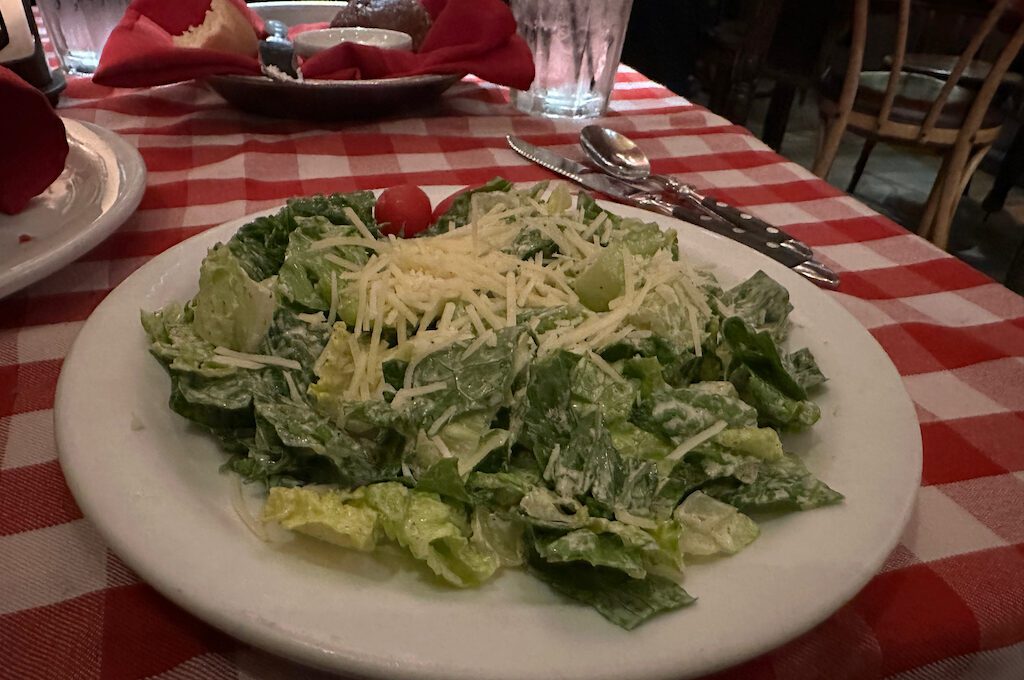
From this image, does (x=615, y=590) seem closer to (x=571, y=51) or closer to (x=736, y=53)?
(x=571, y=51)

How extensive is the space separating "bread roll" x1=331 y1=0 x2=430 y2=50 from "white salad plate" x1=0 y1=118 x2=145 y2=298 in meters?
1.03

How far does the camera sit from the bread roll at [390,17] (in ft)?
7.39

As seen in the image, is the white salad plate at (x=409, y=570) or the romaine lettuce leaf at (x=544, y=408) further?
the romaine lettuce leaf at (x=544, y=408)

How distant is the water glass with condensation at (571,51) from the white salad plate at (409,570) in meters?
1.57

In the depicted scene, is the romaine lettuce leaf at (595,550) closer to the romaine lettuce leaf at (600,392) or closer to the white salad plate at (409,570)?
the white salad plate at (409,570)

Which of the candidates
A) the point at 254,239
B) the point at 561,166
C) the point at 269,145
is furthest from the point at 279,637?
the point at 269,145

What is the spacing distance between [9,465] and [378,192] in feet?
2.43

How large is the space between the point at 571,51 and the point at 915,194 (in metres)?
3.86

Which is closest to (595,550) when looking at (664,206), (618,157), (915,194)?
(664,206)

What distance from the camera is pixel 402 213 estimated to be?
1.21 metres

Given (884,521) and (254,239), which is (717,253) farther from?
(254,239)

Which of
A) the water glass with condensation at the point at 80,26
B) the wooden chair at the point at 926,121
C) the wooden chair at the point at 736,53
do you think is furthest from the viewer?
the wooden chair at the point at 736,53

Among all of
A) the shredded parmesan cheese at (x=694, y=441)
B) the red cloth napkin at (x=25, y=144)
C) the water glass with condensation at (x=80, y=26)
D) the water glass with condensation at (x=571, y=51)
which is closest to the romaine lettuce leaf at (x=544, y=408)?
the shredded parmesan cheese at (x=694, y=441)

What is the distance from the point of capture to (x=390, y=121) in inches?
81.4
